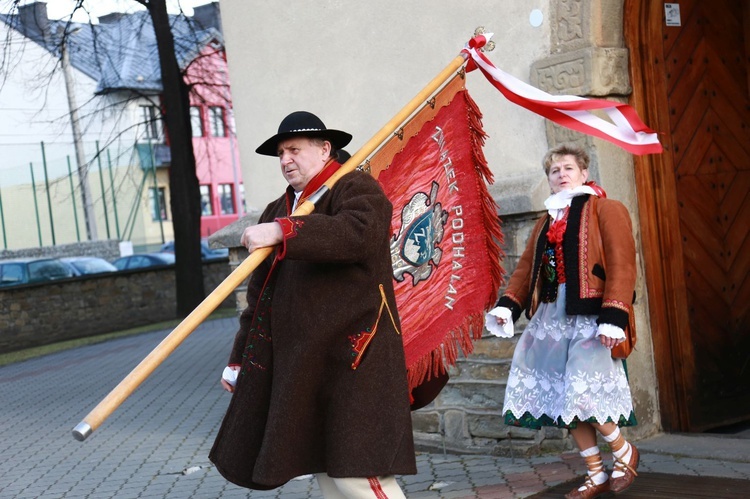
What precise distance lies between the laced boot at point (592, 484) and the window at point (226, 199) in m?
43.8

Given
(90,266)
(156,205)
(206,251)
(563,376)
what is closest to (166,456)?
(563,376)

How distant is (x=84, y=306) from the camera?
70.9 ft

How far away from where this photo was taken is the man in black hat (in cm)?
390

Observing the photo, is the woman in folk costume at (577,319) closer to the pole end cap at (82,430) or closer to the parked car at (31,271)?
the pole end cap at (82,430)

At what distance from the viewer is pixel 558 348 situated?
5.11 meters

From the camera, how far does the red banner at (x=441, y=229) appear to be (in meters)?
5.25

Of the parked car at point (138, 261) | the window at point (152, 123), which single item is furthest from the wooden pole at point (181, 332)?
the parked car at point (138, 261)

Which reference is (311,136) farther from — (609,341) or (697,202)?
(697,202)

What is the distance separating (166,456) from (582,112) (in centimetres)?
411

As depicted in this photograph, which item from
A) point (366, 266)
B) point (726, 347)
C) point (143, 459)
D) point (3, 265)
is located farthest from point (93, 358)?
point (366, 266)

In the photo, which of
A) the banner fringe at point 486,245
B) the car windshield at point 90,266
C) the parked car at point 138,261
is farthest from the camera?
the parked car at point 138,261

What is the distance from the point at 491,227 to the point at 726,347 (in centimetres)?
220

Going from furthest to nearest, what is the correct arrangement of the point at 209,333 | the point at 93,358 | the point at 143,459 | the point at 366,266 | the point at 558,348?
the point at 209,333, the point at 93,358, the point at 143,459, the point at 558,348, the point at 366,266

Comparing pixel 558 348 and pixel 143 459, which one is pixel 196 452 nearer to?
pixel 143 459
